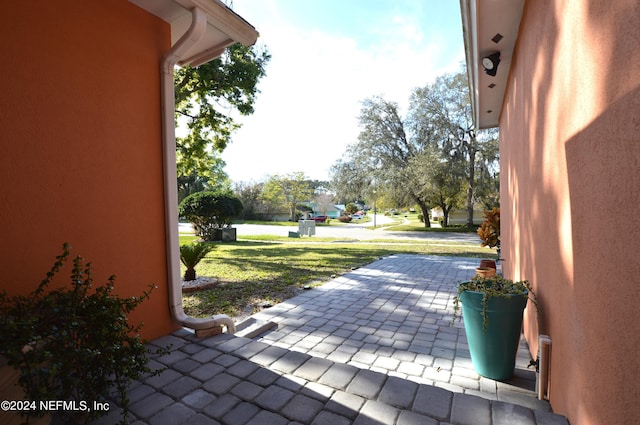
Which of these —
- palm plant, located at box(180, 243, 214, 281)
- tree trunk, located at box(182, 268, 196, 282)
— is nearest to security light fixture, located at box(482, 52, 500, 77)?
palm plant, located at box(180, 243, 214, 281)

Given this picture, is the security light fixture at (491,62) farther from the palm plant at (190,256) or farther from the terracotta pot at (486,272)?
the palm plant at (190,256)

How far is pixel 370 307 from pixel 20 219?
4015 millimetres

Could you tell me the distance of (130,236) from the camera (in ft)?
8.63

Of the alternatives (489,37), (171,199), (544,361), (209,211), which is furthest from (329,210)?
(544,361)

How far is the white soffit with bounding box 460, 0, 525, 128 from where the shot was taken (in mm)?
3031

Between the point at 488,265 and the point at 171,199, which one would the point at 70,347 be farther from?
the point at 488,265

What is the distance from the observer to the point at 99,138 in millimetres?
2420

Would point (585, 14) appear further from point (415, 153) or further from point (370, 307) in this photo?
point (415, 153)

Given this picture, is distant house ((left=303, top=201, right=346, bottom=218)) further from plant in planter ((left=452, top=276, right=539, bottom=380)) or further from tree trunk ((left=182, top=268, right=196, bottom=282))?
plant in planter ((left=452, top=276, right=539, bottom=380))

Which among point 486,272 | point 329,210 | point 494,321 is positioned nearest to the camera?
point 494,321

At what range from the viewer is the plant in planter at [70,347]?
1321 millimetres

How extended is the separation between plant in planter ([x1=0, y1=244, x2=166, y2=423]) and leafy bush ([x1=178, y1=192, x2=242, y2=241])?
12.5 metres

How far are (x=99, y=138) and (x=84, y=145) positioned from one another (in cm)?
13

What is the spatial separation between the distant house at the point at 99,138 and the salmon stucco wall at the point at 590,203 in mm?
2775
